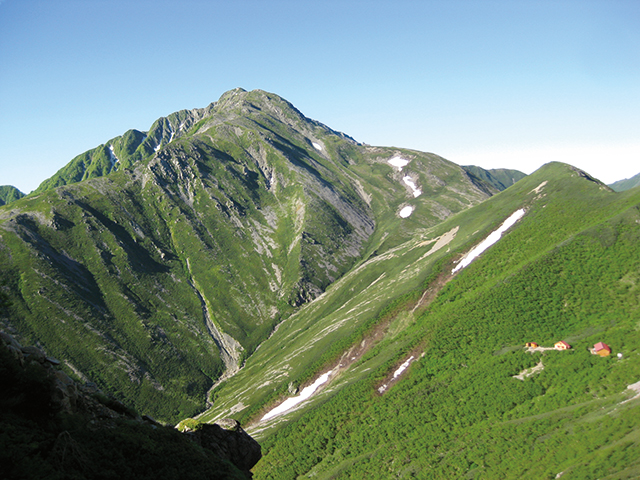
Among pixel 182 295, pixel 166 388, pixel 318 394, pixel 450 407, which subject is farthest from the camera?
pixel 182 295

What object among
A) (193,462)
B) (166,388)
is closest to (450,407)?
(193,462)

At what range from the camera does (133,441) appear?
85.3 feet

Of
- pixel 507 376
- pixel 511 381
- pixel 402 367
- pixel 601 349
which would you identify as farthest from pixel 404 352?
pixel 601 349

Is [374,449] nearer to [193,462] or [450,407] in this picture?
Result: [450,407]

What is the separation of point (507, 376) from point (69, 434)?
69.5 m

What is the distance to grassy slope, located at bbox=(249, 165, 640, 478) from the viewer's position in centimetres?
4684

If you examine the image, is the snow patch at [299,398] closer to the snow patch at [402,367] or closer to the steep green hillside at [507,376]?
the steep green hillside at [507,376]

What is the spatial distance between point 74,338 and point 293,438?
122334 millimetres

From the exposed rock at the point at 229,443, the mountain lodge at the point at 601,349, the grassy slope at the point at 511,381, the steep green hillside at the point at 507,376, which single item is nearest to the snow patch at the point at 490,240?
the steep green hillside at the point at 507,376

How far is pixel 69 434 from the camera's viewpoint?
22219 millimetres

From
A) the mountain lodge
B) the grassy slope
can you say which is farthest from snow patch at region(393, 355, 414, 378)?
the mountain lodge

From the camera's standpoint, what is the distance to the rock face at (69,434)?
64.2 feet

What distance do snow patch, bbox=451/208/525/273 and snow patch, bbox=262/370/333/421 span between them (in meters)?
57.0

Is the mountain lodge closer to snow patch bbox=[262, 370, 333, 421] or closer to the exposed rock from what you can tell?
the exposed rock
